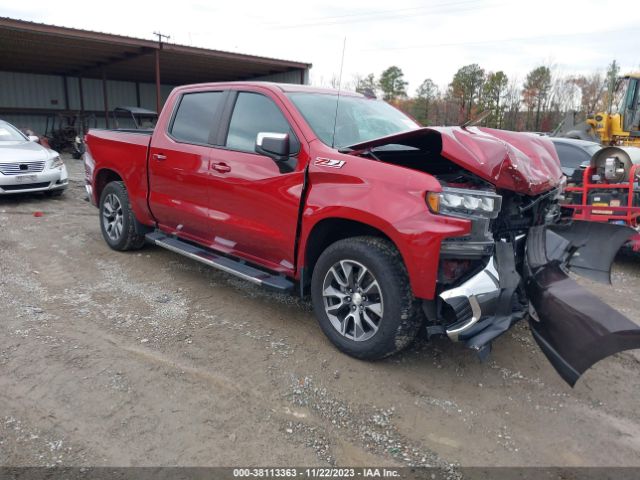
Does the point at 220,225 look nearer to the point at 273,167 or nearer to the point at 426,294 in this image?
the point at 273,167

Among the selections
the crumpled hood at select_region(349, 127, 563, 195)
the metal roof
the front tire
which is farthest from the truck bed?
the metal roof

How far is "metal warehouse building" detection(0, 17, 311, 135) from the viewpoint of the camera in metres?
15.7

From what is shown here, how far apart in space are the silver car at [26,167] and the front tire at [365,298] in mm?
7350

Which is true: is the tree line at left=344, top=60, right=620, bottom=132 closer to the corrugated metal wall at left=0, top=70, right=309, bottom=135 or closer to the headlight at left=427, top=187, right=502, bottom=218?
the corrugated metal wall at left=0, top=70, right=309, bottom=135

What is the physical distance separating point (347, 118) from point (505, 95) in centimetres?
4210

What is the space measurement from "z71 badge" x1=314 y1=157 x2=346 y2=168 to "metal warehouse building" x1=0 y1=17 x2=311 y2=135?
45.4ft

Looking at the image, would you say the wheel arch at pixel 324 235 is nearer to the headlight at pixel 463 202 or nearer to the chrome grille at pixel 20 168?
the headlight at pixel 463 202

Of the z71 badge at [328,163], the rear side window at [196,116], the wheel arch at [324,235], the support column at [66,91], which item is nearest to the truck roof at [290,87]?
the rear side window at [196,116]

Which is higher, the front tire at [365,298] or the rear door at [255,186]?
the rear door at [255,186]

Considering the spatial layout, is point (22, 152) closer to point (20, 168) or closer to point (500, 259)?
point (20, 168)

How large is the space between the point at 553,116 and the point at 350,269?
145ft

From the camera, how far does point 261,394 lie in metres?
3.14

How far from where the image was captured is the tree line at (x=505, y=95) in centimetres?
3738

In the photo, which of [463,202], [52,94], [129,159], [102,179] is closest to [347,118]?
[463,202]
